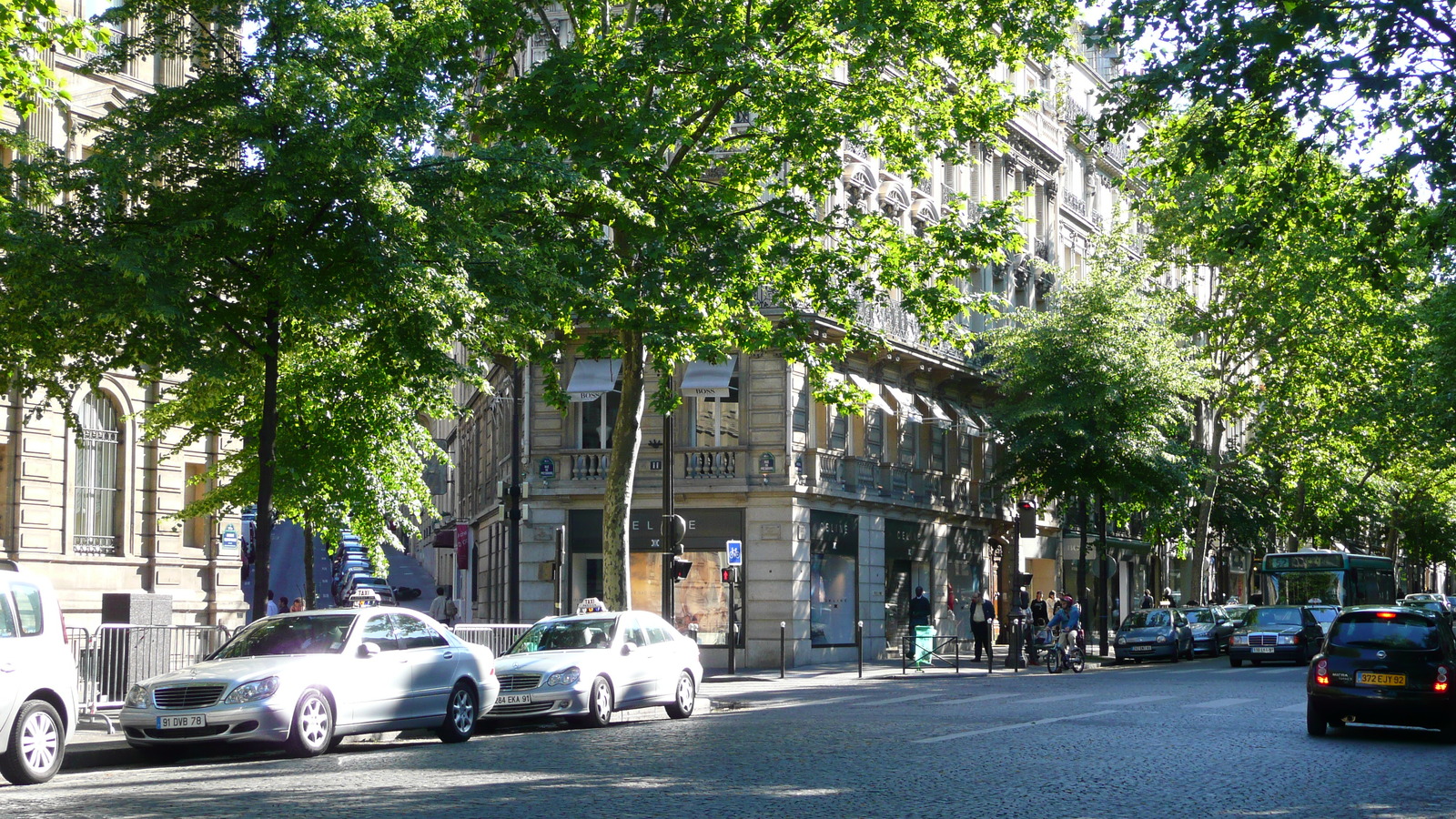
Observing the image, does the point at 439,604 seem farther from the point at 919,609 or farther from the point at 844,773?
the point at 844,773

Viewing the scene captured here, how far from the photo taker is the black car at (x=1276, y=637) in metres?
39.9

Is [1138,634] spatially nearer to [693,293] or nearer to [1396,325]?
[1396,325]

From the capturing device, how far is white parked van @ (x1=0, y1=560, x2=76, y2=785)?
13.5 meters

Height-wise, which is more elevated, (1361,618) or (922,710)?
(1361,618)

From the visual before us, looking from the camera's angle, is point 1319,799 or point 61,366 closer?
point 1319,799

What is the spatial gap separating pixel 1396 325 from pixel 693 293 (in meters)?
23.7

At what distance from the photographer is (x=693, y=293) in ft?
76.5

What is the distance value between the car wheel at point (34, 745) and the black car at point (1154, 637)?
3254 cm

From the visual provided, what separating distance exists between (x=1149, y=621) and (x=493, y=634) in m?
24.3

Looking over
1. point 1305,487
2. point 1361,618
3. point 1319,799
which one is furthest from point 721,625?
point 1305,487

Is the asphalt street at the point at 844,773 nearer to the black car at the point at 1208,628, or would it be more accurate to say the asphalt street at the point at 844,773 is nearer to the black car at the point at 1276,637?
the black car at the point at 1276,637

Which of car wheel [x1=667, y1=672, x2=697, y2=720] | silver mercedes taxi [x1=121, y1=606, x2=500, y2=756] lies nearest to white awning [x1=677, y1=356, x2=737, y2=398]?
car wheel [x1=667, y1=672, x2=697, y2=720]

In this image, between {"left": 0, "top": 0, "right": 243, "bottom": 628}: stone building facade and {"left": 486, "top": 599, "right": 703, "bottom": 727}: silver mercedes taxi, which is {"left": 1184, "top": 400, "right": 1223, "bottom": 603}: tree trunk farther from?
→ {"left": 486, "top": 599, "right": 703, "bottom": 727}: silver mercedes taxi

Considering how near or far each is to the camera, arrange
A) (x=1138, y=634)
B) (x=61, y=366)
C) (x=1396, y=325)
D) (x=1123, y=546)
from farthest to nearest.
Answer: (x=1123, y=546), (x=1138, y=634), (x=1396, y=325), (x=61, y=366)
